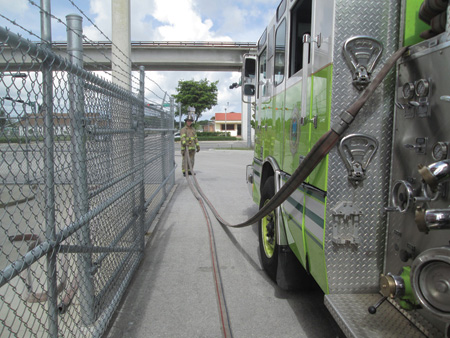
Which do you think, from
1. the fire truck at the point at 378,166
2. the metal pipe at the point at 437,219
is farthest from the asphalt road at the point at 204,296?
the metal pipe at the point at 437,219

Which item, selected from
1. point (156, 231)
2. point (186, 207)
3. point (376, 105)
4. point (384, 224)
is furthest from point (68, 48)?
point (186, 207)

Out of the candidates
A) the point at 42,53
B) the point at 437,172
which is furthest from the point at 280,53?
the point at 42,53

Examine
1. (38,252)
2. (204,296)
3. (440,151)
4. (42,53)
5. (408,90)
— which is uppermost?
(42,53)

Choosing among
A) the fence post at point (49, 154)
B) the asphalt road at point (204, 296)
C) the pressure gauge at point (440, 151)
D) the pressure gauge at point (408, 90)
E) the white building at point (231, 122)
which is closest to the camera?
the pressure gauge at point (440, 151)

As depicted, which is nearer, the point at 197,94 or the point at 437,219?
the point at 437,219

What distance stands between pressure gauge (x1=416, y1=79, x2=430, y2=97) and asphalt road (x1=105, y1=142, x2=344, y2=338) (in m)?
1.61

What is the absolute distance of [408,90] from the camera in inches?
84.8

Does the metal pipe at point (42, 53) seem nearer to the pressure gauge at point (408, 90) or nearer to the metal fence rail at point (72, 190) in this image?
the metal fence rail at point (72, 190)

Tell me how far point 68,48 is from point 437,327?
3.09m

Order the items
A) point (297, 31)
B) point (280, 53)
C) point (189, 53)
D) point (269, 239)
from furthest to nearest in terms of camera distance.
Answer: point (189, 53), point (269, 239), point (280, 53), point (297, 31)

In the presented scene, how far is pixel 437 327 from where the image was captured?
2.00 m

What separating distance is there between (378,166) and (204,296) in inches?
87.5

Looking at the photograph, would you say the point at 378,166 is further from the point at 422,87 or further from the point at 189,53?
the point at 189,53

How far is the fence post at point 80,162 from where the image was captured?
8.16 ft
